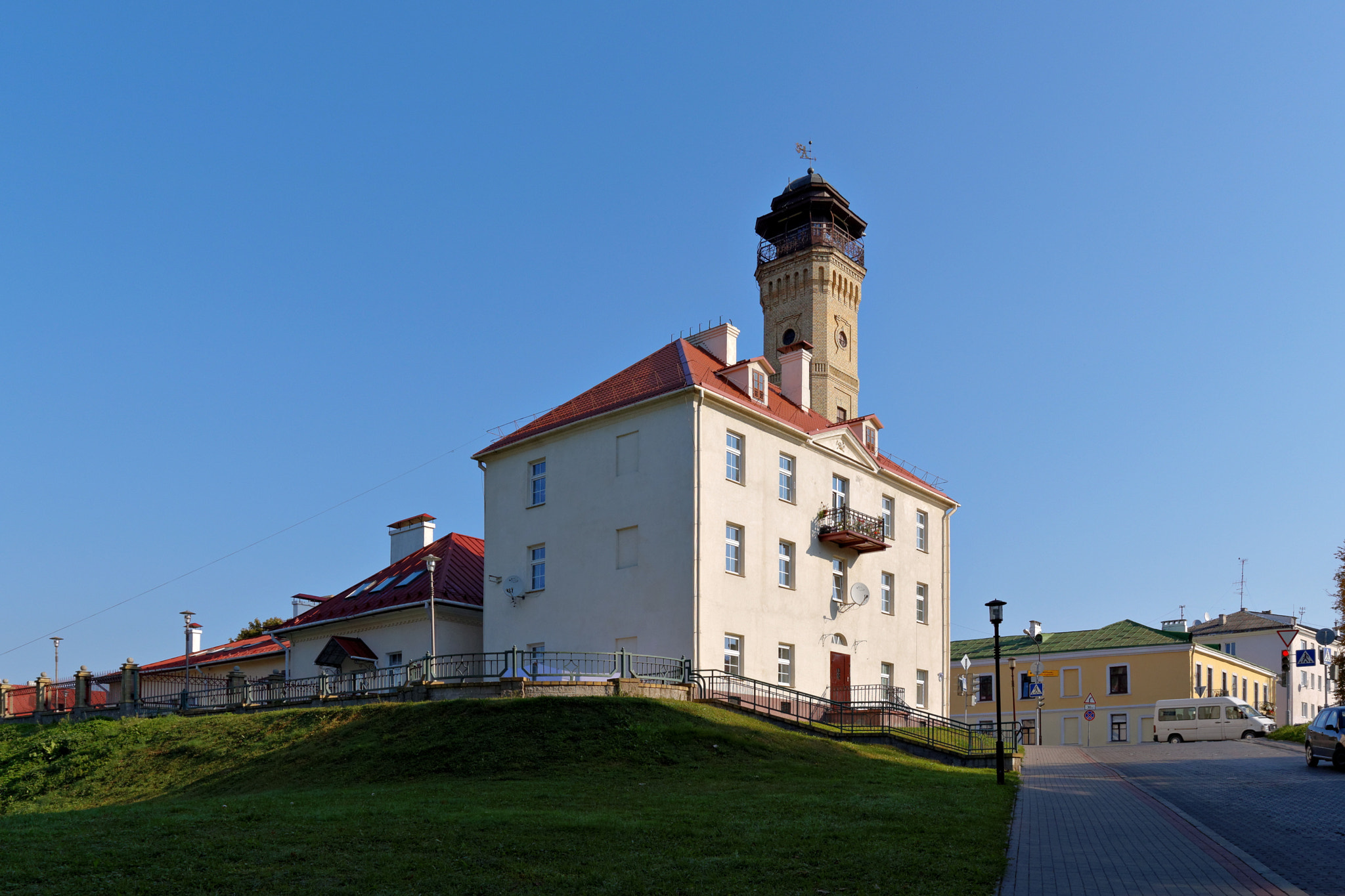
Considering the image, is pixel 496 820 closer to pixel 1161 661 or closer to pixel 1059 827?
pixel 1059 827

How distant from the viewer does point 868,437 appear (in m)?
42.2

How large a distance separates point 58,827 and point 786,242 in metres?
49.3

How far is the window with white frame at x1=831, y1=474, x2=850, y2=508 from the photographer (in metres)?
38.0

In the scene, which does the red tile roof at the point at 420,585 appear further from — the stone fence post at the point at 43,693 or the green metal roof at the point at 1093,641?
the green metal roof at the point at 1093,641

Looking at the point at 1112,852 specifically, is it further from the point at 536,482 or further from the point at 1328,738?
the point at 536,482

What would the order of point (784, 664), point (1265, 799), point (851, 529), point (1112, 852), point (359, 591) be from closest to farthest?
point (1112, 852) → point (1265, 799) → point (784, 664) → point (851, 529) → point (359, 591)

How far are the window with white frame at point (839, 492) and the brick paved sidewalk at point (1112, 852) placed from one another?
1820cm

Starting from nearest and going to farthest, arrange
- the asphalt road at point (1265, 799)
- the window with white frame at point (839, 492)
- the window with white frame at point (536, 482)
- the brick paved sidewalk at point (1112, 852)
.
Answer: the brick paved sidewalk at point (1112, 852)
the asphalt road at point (1265, 799)
the window with white frame at point (536, 482)
the window with white frame at point (839, 492)

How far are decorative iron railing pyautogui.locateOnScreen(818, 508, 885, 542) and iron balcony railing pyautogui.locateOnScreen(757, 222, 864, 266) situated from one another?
74.1 ft

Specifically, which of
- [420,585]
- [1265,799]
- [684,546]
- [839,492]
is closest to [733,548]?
[684,546]

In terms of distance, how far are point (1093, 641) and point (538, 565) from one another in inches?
1591

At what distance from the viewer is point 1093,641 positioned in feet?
209

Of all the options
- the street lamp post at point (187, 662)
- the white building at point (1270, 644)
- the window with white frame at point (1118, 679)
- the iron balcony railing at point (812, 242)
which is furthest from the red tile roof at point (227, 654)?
the white building at point (1270, 644)

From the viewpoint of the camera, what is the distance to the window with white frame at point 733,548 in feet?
108
